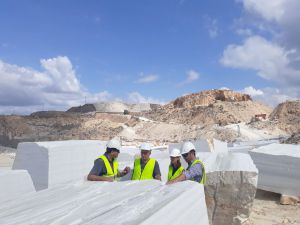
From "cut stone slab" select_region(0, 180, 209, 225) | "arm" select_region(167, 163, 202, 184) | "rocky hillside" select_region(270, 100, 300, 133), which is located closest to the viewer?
"cut stone slab" select_region(0, 180, 209, 225)

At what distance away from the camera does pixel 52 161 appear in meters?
6.44

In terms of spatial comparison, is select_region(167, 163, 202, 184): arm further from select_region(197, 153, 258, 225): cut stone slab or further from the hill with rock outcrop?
the hill with rock outcrop

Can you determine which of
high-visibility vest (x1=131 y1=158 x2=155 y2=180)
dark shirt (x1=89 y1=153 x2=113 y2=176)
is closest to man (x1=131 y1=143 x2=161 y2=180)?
high-visibility vest (x1=131 y1=158 x2=155 y2=180)

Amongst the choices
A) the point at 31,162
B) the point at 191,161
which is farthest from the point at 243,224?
the point at 31,162

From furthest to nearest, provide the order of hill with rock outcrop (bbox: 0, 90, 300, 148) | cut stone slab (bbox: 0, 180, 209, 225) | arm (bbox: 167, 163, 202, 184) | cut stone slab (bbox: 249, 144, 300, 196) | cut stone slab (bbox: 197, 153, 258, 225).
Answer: hill with rock outcrop (bbox: 0, 90, 300, 148) < cut stone slab (bbox: 249, 144, 300, 196) < cut stone slab (bbox: 197, 153, 258, 225) < arm (bbox: 167, 163, 202, 184) < cut stone slab (bbox: 0, 180, 209, 225)

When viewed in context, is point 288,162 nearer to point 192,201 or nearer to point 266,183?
point 266,183

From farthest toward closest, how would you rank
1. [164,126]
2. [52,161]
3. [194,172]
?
[164,126]
[52,161]
[194,172]

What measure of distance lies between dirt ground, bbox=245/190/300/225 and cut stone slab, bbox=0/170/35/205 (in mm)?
3418

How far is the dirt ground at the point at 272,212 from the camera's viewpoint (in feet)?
20.7

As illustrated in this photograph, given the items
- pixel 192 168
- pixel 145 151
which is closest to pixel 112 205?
A: pixel 192 168

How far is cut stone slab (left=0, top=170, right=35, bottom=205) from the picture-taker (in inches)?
201

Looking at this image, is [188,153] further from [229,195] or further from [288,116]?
[288,116]

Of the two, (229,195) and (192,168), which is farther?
(229,195)

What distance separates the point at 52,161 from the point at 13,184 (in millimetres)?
1203
